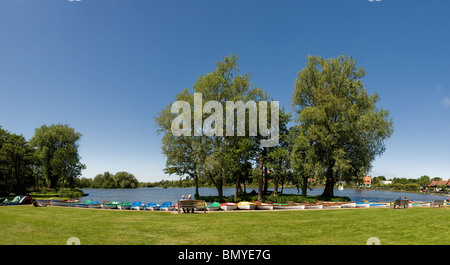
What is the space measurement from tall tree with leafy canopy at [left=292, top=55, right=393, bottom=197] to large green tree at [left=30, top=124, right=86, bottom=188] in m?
58.9

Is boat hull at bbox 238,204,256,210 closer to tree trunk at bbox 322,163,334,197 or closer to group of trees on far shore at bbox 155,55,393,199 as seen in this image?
group of trees on far shore at bbox 155,55,393,199

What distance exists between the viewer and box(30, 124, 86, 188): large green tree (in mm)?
65812

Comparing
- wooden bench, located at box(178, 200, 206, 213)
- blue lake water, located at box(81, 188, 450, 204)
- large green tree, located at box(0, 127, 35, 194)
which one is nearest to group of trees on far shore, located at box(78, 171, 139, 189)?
blue lake water, located at box(81, 188, 450, 204)

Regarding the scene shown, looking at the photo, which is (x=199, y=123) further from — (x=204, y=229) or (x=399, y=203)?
(x=204, y=229)

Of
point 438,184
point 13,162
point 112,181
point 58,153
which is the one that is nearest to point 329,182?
point 13,162

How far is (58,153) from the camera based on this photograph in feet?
214

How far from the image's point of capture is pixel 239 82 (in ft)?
136

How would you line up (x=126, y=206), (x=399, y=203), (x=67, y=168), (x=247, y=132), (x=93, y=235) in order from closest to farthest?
(x=93, y=235), (x=399, y=203), (x=126, y=206), (x=247, y=132), (x=67, y=168)

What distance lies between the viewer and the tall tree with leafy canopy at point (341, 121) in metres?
38.0

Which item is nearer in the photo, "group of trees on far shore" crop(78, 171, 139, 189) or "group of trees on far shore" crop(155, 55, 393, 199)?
"group of trees on far shore" crop(155, 55, 393, 199)

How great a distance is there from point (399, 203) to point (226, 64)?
30.2m

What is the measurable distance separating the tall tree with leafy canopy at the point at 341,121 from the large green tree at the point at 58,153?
58.9 meters

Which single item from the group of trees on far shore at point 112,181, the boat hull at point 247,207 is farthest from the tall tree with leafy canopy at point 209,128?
the group of trees on far shore at point 112,181
